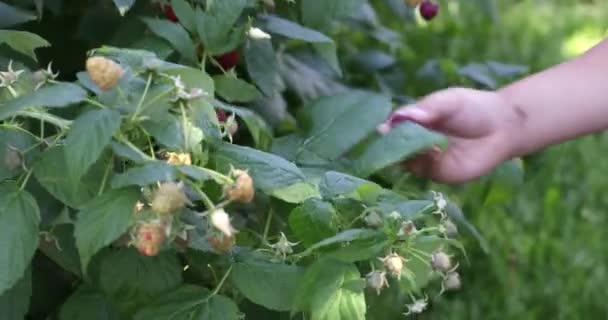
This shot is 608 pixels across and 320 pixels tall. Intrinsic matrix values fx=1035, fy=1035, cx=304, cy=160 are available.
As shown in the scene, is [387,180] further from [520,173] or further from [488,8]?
[488,8]

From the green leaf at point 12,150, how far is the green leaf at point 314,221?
248mm

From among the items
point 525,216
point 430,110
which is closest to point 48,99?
point 430,110

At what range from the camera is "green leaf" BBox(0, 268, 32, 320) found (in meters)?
0.98

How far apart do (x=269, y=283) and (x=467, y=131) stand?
0.48 m

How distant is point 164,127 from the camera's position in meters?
0.84

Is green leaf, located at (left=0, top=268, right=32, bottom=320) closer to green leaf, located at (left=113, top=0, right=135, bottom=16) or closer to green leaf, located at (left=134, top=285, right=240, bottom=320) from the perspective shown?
green leaf, located at (left=134, top=285, right=240, bottom=320)

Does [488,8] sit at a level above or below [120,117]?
below

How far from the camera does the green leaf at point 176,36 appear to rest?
3.79 ft

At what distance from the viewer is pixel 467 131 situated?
1.35 meters

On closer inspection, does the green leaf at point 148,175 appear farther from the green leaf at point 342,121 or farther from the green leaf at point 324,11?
the green leaf at point 324,11

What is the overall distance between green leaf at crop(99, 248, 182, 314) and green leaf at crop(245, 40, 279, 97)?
1.17 ft

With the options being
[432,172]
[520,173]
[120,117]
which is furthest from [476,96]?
[120,117]

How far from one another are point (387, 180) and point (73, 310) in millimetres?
445

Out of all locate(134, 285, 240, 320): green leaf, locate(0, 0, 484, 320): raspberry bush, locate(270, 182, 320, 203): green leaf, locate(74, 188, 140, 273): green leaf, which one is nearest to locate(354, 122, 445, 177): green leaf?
locate(0, 0, 484, 320): raspberry bush
